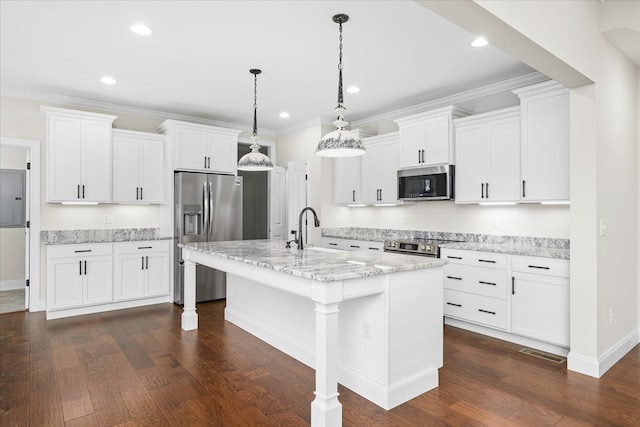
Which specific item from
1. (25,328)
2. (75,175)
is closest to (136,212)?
(75,175)

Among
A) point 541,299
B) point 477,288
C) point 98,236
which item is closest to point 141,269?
point 98,236

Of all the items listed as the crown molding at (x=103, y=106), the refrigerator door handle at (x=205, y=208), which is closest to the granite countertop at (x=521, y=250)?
the refrigerator door handle at (x=205, y=208)

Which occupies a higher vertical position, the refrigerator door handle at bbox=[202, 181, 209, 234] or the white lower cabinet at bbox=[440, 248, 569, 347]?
the refrigerator door handle at bbox=[202, 181, 209, 234]

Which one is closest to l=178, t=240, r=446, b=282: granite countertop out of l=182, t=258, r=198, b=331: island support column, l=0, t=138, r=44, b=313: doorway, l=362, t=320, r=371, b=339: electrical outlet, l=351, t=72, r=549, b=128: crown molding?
l=362, t=320, r=371, b=339: electrical outlet

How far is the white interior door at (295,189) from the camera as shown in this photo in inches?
247

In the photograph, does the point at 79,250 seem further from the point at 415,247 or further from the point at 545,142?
the point at 545,142

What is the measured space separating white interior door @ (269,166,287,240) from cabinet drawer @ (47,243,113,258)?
2.46 meters

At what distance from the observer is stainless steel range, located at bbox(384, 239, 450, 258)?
423 centimetres

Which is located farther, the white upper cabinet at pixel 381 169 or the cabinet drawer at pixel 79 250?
the white upper cabinet at pixel 381 169

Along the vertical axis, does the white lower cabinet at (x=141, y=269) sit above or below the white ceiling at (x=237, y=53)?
below

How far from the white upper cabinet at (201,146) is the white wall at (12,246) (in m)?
2.64

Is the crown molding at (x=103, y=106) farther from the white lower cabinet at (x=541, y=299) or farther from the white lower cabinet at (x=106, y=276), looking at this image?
the white lower cabinet at (x=541, y=299)

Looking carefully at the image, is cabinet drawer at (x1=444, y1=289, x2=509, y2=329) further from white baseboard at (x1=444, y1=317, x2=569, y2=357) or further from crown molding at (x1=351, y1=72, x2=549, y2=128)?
crown molding at (x1=351, y1=72, x2=549, y2=128)

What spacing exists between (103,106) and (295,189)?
2926 millimetres
